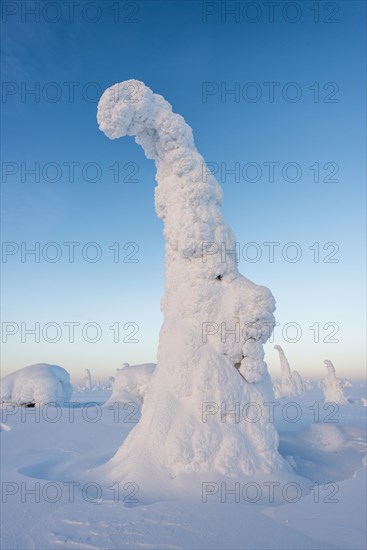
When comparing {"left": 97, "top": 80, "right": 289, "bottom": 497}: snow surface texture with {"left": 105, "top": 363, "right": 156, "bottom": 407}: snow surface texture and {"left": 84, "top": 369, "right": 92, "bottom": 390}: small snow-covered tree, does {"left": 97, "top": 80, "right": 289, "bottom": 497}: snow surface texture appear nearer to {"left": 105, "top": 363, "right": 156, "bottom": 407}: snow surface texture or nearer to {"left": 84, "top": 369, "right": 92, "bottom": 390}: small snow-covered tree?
{"left": 105, "top": 363, "right": 156, "bottom": 407}: snow surface texture

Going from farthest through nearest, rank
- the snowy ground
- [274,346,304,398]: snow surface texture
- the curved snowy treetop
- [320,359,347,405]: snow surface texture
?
[274,346,304,398]: snow surface texture < [320,359,347,405]: snow surface texture < the curved snowy treetop < the snowy ground

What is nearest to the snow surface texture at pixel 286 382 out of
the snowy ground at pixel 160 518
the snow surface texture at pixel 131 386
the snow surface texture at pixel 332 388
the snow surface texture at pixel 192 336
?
the snow surface texture at pixel 332 388

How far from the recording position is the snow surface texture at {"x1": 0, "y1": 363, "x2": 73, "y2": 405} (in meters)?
21.0

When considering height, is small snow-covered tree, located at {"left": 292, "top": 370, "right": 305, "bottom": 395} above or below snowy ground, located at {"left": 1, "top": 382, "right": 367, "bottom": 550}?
below

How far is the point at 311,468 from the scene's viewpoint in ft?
27.8

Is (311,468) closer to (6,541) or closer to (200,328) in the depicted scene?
(200,328)

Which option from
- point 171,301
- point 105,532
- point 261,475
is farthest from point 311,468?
point 105,532

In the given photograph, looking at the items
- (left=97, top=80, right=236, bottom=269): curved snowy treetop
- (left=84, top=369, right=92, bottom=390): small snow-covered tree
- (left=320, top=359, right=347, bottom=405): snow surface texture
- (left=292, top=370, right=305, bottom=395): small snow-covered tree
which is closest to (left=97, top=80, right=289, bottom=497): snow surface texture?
(left=97, top=80, right=236, bottom=269): curved snowy treetop

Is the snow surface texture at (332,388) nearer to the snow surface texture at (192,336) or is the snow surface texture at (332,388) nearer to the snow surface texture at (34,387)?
the snow surface texture at (34,387)

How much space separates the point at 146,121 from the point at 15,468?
24.7 ft

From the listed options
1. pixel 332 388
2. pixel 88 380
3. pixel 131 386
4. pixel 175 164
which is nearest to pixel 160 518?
pixel 175 164

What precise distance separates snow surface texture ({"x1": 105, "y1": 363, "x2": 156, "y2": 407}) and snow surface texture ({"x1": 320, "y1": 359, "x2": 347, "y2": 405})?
13.3m

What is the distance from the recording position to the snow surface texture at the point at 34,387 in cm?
2097

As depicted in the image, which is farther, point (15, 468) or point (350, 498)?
point (15, 468)
